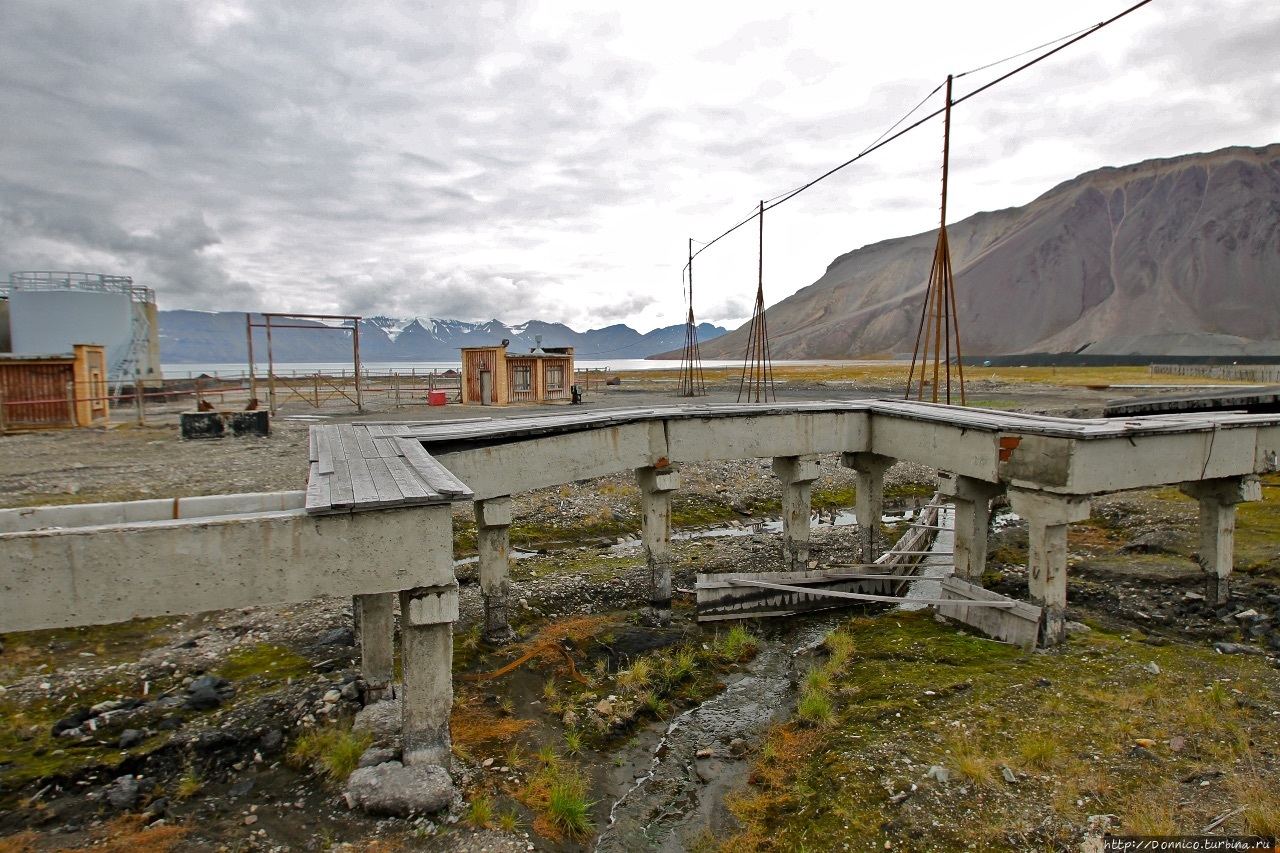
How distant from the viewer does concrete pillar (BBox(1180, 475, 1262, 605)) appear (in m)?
13.2

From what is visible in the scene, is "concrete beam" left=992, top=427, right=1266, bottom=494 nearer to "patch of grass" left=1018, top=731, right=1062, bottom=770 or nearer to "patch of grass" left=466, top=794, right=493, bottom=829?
"patch of grass" left=1018, top=731, right=1062, bottom=770

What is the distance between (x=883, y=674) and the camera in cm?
1112

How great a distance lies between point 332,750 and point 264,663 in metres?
3.47

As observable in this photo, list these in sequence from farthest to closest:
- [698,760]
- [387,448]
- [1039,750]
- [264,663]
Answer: [264,663] → [387,448] → [698,760] → [1039,750]

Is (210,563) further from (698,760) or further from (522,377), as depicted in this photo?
(522,377)

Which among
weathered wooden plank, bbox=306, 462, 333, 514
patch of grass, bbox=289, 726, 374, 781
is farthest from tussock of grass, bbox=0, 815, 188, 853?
weathered wooden plank, bbox=306, 462, 333, 514

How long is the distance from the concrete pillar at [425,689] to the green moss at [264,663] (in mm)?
3742

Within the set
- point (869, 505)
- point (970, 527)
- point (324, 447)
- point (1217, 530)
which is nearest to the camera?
point (324, 447)

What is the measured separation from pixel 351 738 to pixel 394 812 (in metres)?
1.52

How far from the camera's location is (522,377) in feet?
139

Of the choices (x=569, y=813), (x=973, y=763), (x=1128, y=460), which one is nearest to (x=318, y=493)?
(x=569, y=813)

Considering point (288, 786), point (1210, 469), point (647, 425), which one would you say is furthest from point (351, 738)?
point (1210, 469)

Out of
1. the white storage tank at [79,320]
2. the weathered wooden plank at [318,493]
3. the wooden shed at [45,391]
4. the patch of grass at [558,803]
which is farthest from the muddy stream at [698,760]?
the white storage tank at [79,320]

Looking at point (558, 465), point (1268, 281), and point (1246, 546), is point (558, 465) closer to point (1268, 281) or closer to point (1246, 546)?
point (1246, 546)
